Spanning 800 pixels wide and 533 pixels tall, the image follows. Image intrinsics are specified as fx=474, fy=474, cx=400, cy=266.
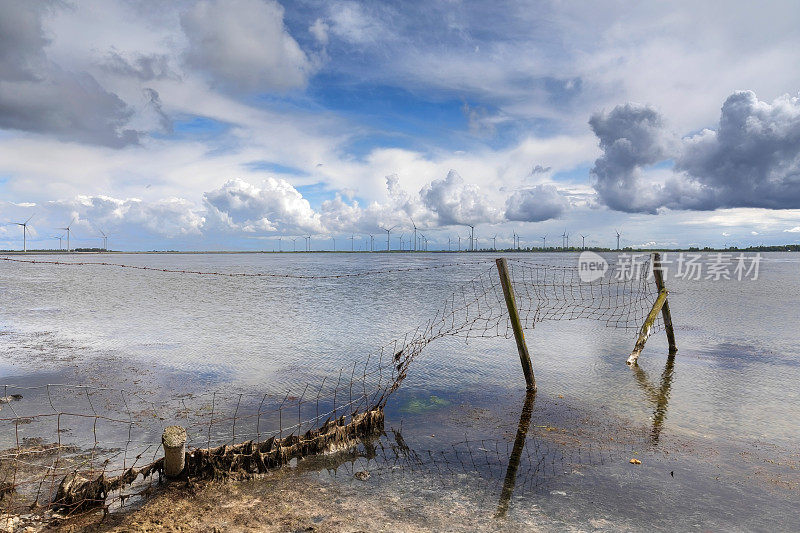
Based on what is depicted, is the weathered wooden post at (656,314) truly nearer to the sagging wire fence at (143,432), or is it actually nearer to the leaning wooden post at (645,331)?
the leaning wooden post at (645,331)

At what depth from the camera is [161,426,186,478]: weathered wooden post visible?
716cm

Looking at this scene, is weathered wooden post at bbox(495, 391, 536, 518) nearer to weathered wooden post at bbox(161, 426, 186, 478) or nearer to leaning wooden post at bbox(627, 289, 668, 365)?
weathered wooden post at bbox(161, 426, 186, 478)

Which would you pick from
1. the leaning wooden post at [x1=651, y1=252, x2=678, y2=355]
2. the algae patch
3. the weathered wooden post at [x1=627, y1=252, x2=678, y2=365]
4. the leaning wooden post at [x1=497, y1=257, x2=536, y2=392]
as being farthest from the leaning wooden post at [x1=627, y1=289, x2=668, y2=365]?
the algae patch

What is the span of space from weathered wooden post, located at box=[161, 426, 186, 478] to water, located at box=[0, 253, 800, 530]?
7.32ft

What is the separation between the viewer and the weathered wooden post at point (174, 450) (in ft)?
23.5

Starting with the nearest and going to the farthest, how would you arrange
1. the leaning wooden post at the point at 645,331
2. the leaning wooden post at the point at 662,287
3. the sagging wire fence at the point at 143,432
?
the sagging wire fence at the point at 143,432
the leaning wooden post at the point at 645,331
the leaning wooden post at the point at 662,287

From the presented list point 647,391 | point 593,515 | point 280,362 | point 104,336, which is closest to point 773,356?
point 647,391

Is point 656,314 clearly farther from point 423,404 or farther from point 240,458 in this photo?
point 240,458

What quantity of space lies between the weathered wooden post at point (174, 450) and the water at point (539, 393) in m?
2.23

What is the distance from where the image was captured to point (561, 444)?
9.53m

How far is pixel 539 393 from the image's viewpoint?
13.0 m

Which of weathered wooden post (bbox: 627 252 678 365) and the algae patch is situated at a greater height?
weathered wooden post (bbox: 627 252 678 365)

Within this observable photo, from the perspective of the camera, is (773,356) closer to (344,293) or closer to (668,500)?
(668,500)

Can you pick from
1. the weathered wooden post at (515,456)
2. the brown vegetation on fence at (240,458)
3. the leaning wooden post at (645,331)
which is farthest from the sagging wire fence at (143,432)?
the leaning wooden post at (645,331)
